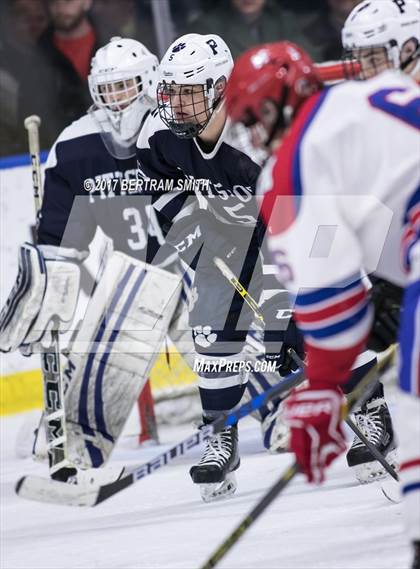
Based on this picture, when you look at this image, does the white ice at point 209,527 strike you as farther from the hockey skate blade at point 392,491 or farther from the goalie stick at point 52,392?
the goalie stick at point 52,392

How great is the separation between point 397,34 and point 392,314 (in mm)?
1437

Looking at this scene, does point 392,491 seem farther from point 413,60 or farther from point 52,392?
point 52,392

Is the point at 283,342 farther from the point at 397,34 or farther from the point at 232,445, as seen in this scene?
the point at 397,34

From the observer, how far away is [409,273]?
6.72 feet

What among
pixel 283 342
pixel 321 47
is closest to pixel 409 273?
pixel 283 342

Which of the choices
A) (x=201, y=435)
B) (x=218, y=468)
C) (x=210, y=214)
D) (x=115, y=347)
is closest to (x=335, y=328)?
(x=201, y=435)

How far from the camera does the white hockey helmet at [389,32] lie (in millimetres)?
3771

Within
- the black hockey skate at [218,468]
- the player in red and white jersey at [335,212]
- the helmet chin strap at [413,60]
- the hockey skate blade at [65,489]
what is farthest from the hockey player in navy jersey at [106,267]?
the player in red and white jersey at [335,212]

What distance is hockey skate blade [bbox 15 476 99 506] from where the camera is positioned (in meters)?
3.77

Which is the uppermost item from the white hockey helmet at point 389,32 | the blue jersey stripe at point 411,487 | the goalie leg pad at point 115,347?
the white hockey helmet at point 389,32

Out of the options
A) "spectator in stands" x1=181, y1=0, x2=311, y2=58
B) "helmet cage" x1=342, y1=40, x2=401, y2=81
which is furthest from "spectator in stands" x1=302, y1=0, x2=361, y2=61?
"helmet cage" x1=342, y1=40, x2=401, y2=81

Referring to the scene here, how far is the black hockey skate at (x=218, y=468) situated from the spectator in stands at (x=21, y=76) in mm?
2118

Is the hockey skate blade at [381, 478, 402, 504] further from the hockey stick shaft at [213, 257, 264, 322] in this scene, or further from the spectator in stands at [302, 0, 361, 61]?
the spectator in stands at [302, 0, 361, 61]

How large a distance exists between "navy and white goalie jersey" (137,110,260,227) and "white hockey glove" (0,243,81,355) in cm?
53
